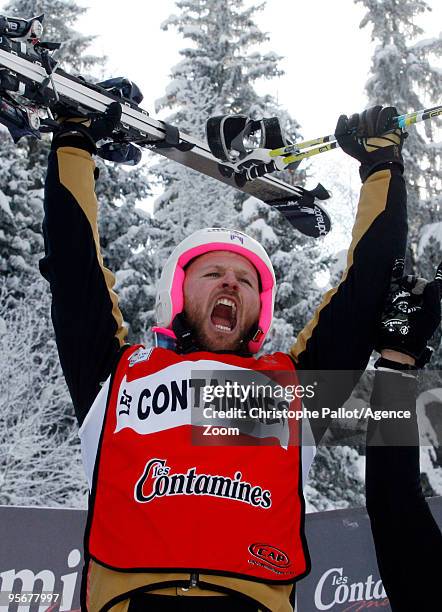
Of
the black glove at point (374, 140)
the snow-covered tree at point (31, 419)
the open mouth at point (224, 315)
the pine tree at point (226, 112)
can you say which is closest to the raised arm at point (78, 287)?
the open mouth at point (224, 315)

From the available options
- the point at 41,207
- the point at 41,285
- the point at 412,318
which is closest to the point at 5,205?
the point at 41,207

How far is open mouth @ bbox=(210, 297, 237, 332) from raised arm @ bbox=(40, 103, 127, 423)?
393 mm

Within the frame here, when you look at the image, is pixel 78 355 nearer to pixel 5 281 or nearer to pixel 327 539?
pixel 327 539

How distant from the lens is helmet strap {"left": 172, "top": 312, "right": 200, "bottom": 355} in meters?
2.72

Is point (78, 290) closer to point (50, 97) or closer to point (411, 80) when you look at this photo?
point (50, 97)

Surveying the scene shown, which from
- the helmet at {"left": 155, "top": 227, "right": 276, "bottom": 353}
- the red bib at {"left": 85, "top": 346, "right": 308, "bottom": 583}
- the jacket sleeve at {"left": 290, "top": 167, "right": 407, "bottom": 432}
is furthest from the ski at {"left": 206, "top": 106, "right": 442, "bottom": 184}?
the red bib at {"left": 85, "top": 346, "right": 308, "bottom": 583}

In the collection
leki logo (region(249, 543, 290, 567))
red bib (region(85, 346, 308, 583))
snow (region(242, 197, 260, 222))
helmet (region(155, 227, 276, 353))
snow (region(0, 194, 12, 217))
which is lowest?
leki logo (region(249, 543, 290, 567))

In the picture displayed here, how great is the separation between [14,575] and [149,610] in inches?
118

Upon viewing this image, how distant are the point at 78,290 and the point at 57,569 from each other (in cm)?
292

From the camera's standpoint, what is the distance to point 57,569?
4695 mm

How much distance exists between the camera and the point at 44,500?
15273 millimetres

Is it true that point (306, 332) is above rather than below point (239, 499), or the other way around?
above

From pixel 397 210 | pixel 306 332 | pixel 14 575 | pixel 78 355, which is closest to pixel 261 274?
pixel 306 332

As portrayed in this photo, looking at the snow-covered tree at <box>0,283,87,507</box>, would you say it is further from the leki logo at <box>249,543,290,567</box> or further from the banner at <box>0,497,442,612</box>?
the leki logo at <box>249,543,290,567</box>
